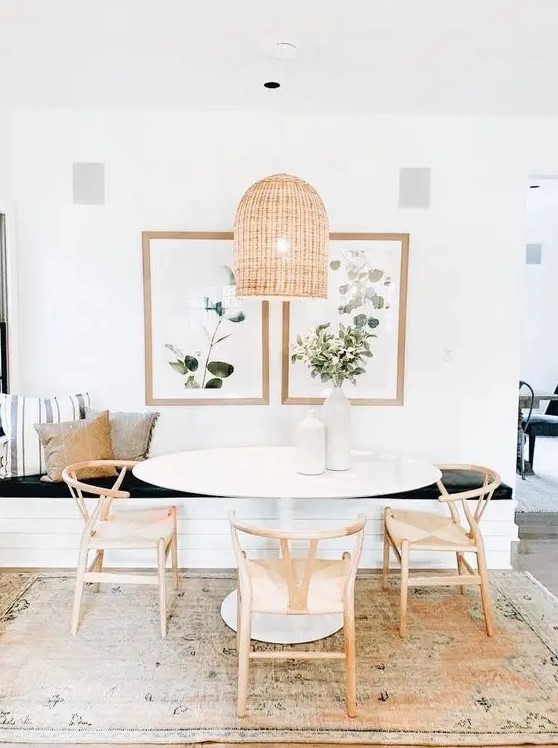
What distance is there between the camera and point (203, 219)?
142 inches

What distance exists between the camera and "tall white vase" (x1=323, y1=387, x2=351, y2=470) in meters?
2.63

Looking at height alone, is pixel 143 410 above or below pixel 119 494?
above

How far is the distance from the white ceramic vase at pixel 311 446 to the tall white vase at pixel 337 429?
6 cm

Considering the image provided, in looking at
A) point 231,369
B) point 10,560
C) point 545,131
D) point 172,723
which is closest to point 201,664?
point 172,723

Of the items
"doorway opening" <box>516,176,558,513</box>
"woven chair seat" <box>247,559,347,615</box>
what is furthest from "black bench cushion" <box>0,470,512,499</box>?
"doorway opening" <box>516,176,558,513</box>

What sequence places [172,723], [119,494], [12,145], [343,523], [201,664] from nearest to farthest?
[172,723], [201,664], [119,494], [343,523], [12,145]

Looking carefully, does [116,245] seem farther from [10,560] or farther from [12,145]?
[10,560]

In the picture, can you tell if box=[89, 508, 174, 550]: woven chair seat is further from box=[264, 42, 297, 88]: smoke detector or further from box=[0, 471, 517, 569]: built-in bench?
box=[264, 42, 297, 88]: smoke detector

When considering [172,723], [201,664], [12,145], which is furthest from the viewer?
[12,145]

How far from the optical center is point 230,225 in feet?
11.9

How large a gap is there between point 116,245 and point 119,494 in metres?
1.64

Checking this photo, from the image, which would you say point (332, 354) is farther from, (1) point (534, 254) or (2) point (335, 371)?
(1) point (534, 254)

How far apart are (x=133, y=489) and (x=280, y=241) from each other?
5.39ft

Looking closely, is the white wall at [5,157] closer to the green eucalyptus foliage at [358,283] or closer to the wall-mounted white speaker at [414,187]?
the green eucalyptus foliage at [358,283]
